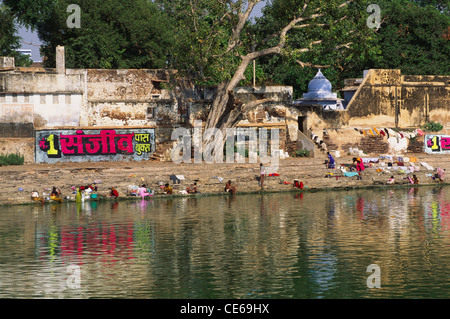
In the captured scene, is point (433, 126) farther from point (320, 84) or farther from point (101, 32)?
point (101, 32)

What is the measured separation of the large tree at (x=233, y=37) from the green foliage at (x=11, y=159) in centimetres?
872

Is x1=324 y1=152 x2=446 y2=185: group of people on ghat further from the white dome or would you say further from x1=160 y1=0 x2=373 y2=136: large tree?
the white dome

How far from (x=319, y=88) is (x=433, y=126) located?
6.86 meters

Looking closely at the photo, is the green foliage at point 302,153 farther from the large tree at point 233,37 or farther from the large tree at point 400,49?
the large tree at point 400,49

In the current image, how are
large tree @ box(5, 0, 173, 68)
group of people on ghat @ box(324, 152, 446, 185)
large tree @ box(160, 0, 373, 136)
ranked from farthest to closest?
large tree @ box(5, 0, 173, 68)
group of people on ghat @ box(324, 152, 446, 185)
large tree @ box(160, 0, 373, 136)

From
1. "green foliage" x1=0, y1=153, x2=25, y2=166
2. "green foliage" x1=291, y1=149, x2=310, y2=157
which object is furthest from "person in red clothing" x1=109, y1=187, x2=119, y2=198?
"green foliage" x1=291, y1=149, x2=310, y2=157

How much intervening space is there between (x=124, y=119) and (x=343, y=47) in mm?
11589

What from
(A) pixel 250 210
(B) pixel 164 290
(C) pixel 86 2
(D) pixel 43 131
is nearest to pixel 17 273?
(B) pixel 164 290

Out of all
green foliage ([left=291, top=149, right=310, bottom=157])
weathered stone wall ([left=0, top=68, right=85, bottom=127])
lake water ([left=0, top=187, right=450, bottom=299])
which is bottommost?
lake water ([left=0, top=187, right=450, bottom=299])

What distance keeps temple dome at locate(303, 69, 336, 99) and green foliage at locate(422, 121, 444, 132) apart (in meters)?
5.53

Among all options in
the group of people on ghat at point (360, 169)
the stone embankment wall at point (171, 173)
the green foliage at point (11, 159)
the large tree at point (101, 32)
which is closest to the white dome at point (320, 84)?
the stone embankment wall at point (171, 173)

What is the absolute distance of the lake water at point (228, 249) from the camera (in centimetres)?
1554

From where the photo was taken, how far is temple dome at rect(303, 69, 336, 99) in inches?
1711
